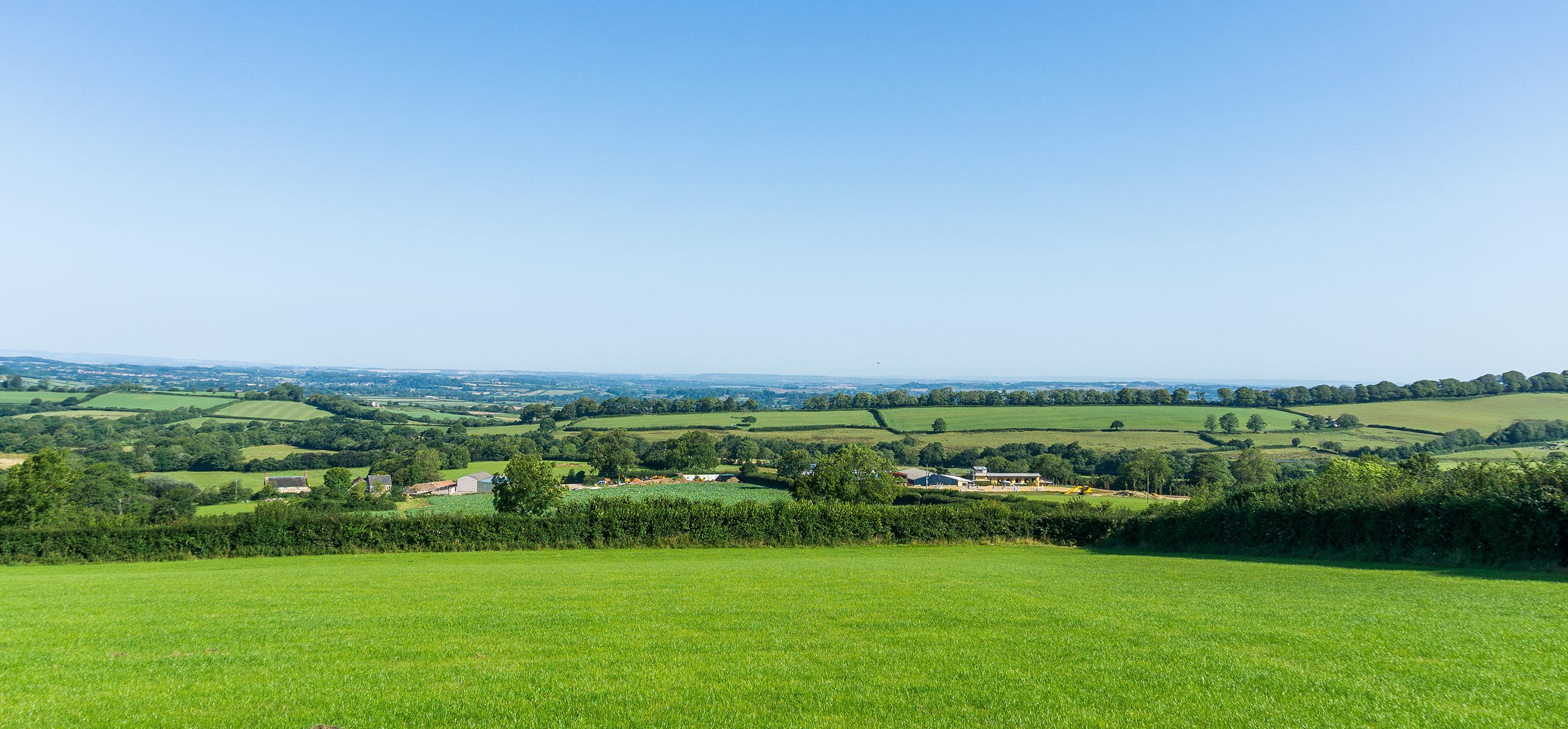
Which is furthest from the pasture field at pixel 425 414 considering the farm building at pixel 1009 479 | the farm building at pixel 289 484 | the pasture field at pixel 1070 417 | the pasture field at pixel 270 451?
the farm building at pixel 1009 479

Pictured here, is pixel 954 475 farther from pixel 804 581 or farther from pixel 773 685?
pixel 773 685

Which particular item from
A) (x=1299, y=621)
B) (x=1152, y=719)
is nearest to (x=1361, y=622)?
(x=1299, y=621)

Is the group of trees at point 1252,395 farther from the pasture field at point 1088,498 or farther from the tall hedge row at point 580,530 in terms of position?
the tall hedge row at point 580,530

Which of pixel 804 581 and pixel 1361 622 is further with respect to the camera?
pixel 804 581

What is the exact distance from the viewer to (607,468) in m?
86.8

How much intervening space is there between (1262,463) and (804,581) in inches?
2852

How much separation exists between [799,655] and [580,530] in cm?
2800

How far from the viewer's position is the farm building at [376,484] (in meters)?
71.4

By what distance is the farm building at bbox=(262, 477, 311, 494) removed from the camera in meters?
77.2

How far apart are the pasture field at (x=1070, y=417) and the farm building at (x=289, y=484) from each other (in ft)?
248

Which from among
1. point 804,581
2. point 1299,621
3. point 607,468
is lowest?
point 607,468

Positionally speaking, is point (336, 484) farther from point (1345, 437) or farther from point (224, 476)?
point (1345, 437)

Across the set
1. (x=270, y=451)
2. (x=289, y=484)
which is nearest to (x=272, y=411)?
(x=270, y=451)

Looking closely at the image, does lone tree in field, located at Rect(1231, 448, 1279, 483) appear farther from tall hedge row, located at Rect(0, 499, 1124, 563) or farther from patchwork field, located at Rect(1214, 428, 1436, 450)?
tall hedge row, located at Rect(0, 499, 1124, 563)
